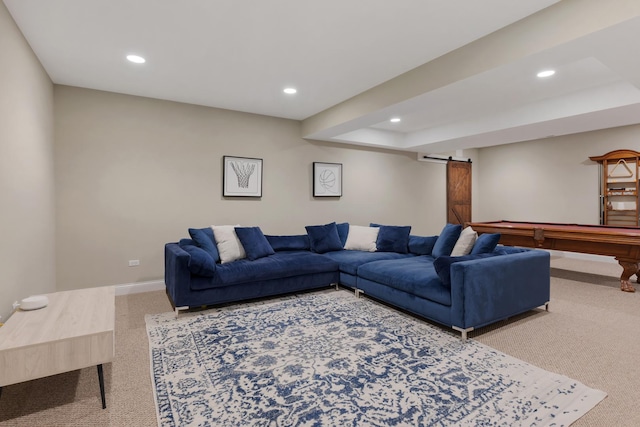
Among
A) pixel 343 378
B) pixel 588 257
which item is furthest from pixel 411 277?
pixel 588 257

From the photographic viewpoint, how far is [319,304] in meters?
3.97

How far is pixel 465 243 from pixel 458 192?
499cm

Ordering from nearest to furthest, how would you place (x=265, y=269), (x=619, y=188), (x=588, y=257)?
(x=265, y=269)
(x=619, y=188)
(x=588, y=257)

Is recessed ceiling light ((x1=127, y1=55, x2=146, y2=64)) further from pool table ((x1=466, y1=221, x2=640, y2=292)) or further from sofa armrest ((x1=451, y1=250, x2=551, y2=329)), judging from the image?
pool table ((x1=466, y1=221, x2=640, y2=292))

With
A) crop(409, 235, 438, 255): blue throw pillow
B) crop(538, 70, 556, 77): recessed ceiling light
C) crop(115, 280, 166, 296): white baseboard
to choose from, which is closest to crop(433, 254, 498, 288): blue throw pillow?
crop(409, 235, 438, 255): blue throw pillow

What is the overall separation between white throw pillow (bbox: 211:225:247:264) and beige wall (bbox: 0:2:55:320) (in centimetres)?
180

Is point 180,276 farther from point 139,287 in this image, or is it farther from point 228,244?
point 139,287

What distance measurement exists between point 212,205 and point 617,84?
5.54m

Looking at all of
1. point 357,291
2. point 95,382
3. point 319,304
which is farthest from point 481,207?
point 95,382

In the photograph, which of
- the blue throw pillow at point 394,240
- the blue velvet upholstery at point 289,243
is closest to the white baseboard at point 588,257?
the blue throw pillow at point 394,240

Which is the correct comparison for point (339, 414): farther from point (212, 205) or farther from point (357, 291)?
point (212, 205)

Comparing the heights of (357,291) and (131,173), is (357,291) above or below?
below

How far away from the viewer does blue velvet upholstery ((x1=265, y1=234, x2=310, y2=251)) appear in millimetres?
4969

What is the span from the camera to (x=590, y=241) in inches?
181
